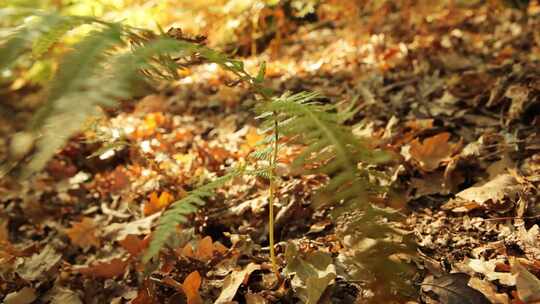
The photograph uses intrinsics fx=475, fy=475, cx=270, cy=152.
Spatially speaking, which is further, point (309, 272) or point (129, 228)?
point (129, 228)

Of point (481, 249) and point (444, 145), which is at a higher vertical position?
point (444, 145)

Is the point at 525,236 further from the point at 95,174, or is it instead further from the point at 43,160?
the point at 95,174

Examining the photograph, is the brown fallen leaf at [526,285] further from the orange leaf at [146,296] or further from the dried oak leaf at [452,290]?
the orange leaf at [146,296]

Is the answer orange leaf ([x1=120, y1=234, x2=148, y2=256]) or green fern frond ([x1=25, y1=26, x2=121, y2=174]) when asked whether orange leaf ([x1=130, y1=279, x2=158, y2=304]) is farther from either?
green fern frond ([x1=25, y1=26, x2=121, y2=174])

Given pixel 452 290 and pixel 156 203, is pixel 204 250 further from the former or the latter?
pixel 452 290

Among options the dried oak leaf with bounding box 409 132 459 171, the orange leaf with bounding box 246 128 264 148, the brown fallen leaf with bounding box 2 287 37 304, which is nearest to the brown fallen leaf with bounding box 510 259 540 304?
the dried oak leaf with bounding box 409 132 459 171

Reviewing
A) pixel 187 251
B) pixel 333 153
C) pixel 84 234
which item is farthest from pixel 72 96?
pixel 84 234

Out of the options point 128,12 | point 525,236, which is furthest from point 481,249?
point 128,12
